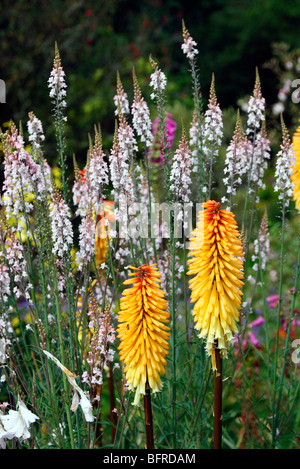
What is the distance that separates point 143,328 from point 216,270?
40 centimetres

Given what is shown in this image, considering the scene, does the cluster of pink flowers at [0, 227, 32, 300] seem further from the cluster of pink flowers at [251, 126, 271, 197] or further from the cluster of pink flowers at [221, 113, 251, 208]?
the cluster of pink flowers at [251, 126, 271, 197]

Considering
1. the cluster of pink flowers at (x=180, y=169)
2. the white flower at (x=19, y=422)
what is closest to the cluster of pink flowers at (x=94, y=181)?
the cluster of pink flowers at (x=180, y=169)

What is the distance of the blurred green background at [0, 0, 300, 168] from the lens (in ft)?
31.6

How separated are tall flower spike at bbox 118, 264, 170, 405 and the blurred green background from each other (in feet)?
18.5

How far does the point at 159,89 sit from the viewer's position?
2.97m

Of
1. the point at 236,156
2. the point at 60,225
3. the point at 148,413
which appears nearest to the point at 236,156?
the point at 236,156

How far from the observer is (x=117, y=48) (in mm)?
11609

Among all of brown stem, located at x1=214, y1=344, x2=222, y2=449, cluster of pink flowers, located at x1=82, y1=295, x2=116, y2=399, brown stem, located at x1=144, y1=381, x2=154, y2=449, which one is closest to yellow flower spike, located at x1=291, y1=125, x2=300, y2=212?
brown stem, located at x1=214, y1=344, x2=222, y2=449

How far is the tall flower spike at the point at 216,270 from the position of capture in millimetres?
2451

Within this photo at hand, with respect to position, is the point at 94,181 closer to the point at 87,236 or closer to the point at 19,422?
the point at 87,236
